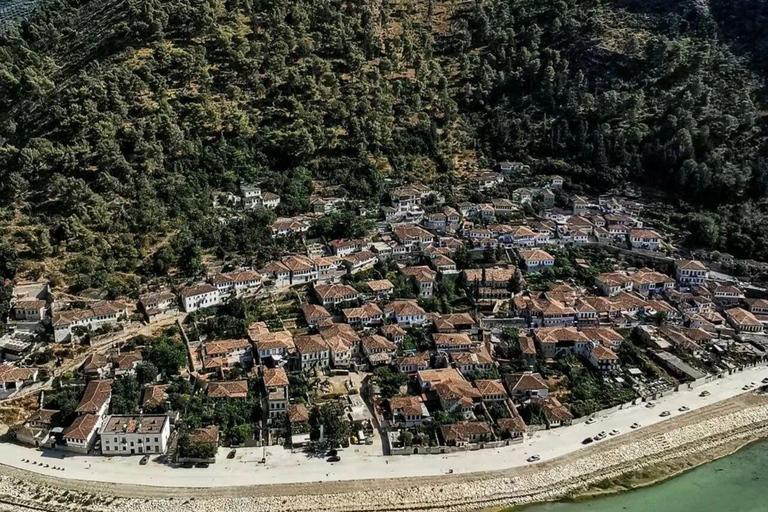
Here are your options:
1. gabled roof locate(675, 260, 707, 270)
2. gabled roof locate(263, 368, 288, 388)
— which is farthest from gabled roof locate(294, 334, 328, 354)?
gabled roof locate(675, 260, 707, 270)

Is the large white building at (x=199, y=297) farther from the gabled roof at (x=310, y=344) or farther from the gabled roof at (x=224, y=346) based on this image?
the gabled roof at (x=310, y=344)

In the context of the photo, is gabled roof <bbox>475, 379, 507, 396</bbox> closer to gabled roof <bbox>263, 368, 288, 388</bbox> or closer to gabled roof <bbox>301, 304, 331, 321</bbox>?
gabled roof <bbox>263, 368, 288, 388</bbox>

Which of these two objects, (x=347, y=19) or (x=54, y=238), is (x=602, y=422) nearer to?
(x=54, y=238)

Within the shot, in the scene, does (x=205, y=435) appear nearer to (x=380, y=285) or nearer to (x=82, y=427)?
(x=82, y=427)

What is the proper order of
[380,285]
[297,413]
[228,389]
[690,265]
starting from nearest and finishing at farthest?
[297,413] → [228,389] → [380,285] → [690,265]

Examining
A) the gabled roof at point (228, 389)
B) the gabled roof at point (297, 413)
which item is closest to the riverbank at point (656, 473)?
the gabled roof at point (297, 413)

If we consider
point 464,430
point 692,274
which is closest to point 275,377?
point 464,430
